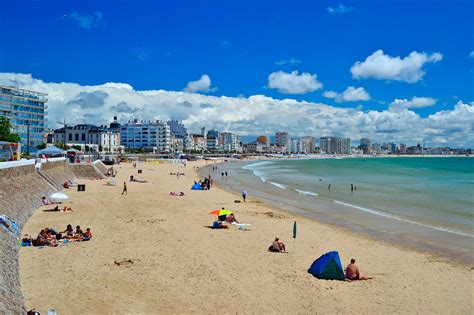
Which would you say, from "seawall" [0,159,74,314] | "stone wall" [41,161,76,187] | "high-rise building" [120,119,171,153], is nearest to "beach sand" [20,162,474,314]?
"seawall" [0,159,74,314]

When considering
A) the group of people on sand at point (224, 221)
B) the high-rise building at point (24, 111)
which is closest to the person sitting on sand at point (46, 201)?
the group of people on sand at point (224, 221)

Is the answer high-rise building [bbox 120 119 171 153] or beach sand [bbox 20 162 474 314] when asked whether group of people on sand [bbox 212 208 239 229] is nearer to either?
beach sand [bbox 20 162 474 314]

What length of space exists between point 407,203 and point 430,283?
21.5 metres

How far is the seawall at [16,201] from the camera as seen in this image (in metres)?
8.95

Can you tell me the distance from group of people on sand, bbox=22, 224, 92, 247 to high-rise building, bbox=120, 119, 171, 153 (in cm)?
15329

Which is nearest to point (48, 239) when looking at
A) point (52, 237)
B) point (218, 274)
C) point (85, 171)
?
point (52, 237)

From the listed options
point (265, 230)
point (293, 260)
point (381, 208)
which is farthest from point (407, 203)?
point (293, 260)

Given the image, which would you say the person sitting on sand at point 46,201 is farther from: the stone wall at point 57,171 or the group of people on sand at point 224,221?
the group of people on sand at point 224,221

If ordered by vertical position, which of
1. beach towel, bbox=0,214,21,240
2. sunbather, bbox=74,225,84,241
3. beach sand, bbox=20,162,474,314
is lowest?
beach sand, bbox=20,162,474,314

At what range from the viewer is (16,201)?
20.2m

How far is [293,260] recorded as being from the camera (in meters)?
14.5

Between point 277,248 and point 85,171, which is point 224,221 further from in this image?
point 85,171

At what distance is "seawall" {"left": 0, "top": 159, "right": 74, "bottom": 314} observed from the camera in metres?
8.95

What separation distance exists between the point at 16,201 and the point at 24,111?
269 feet
